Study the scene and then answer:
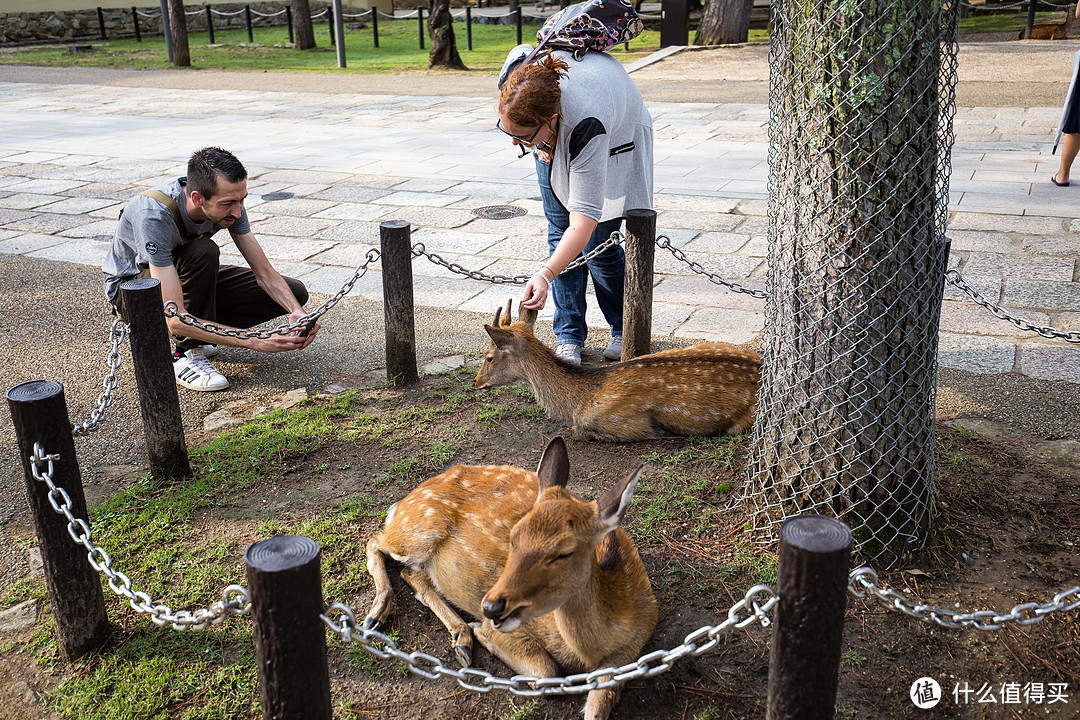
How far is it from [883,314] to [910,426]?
0.47 m

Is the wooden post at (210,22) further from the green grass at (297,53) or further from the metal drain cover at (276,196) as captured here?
the metal drain cover at (276,196)

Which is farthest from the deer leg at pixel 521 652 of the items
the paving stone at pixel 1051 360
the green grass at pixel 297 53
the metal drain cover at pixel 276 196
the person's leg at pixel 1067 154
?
the green grass at pixel 297 53

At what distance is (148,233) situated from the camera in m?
4.83

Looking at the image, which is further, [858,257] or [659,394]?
[659,394]

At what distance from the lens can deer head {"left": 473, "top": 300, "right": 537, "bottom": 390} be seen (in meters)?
4.90

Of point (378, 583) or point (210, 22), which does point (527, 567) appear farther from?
point (210, 22)

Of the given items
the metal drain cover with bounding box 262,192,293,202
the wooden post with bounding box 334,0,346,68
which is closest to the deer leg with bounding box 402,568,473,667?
the metal drain cover with bounding box 262,192,293,202

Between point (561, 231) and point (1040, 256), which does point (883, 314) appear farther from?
point (1040, 256)

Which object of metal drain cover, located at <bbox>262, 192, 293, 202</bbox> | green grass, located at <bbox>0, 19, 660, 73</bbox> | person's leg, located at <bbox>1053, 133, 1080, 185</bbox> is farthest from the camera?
green grass, located at <bbox>0, 19, 660, 73</bbox>

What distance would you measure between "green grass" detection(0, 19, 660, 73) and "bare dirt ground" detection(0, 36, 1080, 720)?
623 inches

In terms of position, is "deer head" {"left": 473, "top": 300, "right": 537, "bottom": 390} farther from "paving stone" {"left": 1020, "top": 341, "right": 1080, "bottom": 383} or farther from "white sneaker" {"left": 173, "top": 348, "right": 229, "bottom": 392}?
"paving stone" {"left": 1020, "top": 341, "right": 1080, "bottom": 383}

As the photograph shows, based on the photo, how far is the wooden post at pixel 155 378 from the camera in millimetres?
3908

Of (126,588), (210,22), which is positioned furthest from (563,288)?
(210,22)

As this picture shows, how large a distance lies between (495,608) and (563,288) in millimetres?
3170
